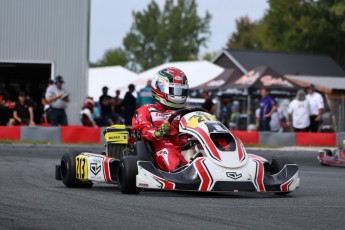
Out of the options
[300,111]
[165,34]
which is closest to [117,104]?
[300,111]

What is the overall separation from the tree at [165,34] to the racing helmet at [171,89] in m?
75.9

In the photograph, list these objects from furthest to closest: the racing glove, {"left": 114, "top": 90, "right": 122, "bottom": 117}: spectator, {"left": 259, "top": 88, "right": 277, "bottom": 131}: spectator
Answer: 1. {"left": 114, "top": 90, "right": 122, "bottom": 117}: spectator
2. {"left": 259, "top": 88, "right": 277, "bottom": 131}: spectator
3. the racing glove

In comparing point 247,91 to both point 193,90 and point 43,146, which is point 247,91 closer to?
point 193,90

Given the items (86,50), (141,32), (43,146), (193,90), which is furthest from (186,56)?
(43,146)

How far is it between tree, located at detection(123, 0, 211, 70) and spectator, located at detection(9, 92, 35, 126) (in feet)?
208

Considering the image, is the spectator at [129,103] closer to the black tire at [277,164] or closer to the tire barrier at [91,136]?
the tire barrier at [91,136]

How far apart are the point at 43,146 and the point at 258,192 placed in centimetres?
1038

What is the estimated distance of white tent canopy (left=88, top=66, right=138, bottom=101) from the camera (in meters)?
37.8

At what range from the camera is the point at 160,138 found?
10016 millimetres

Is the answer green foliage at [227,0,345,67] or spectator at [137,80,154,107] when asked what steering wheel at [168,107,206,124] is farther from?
green foliage at [227,0,345,67]

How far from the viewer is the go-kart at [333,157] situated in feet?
52.6

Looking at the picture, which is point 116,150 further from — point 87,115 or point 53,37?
point 53,37

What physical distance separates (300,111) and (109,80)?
18.0 metres

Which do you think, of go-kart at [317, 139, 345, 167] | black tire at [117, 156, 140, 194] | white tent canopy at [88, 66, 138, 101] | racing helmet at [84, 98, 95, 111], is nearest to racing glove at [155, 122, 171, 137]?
black tire at [117, 156, 140, 194]
